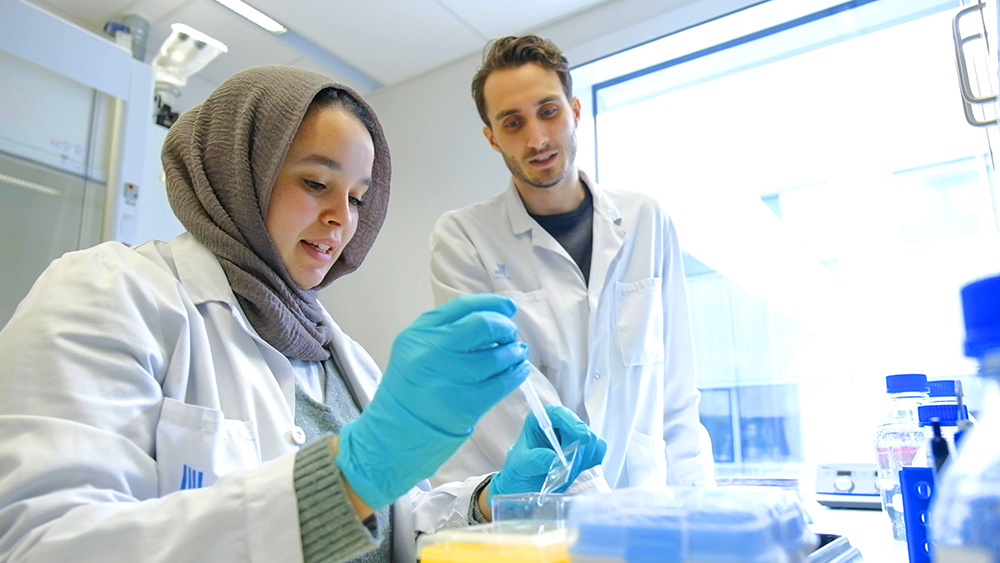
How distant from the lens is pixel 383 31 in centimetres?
289

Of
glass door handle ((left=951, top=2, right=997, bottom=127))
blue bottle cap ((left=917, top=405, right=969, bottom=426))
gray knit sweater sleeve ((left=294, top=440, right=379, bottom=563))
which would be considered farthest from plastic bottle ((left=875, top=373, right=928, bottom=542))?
gray knit sweater sleeve ((left=294, top=440, right=379, bottom=563))

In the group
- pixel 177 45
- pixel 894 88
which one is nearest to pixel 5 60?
pixel 177 45

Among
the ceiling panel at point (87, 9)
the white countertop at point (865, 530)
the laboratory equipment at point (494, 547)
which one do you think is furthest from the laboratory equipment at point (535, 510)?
the ceiling panel at point (87, 9)

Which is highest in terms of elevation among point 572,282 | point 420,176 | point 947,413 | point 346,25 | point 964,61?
point 346,25

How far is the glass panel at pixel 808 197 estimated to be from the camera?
2268 millimetres

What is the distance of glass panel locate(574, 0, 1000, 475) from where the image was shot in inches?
89.3

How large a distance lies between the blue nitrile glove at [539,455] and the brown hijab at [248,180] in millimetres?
382

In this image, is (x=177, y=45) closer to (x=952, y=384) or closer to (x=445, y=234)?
(x=445, y=234)

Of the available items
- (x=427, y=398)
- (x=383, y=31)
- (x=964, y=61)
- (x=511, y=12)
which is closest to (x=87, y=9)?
(x=383, y=31)

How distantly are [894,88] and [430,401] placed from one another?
2.40m

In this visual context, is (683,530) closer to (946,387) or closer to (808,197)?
(946,387)

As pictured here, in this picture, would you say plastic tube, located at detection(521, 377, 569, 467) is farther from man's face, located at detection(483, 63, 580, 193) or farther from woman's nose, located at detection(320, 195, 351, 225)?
man's face, located at detection(483, 63, 580, 193)

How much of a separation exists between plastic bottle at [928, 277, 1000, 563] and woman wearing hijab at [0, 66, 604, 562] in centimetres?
41

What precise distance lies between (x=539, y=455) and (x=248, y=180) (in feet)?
2.00
